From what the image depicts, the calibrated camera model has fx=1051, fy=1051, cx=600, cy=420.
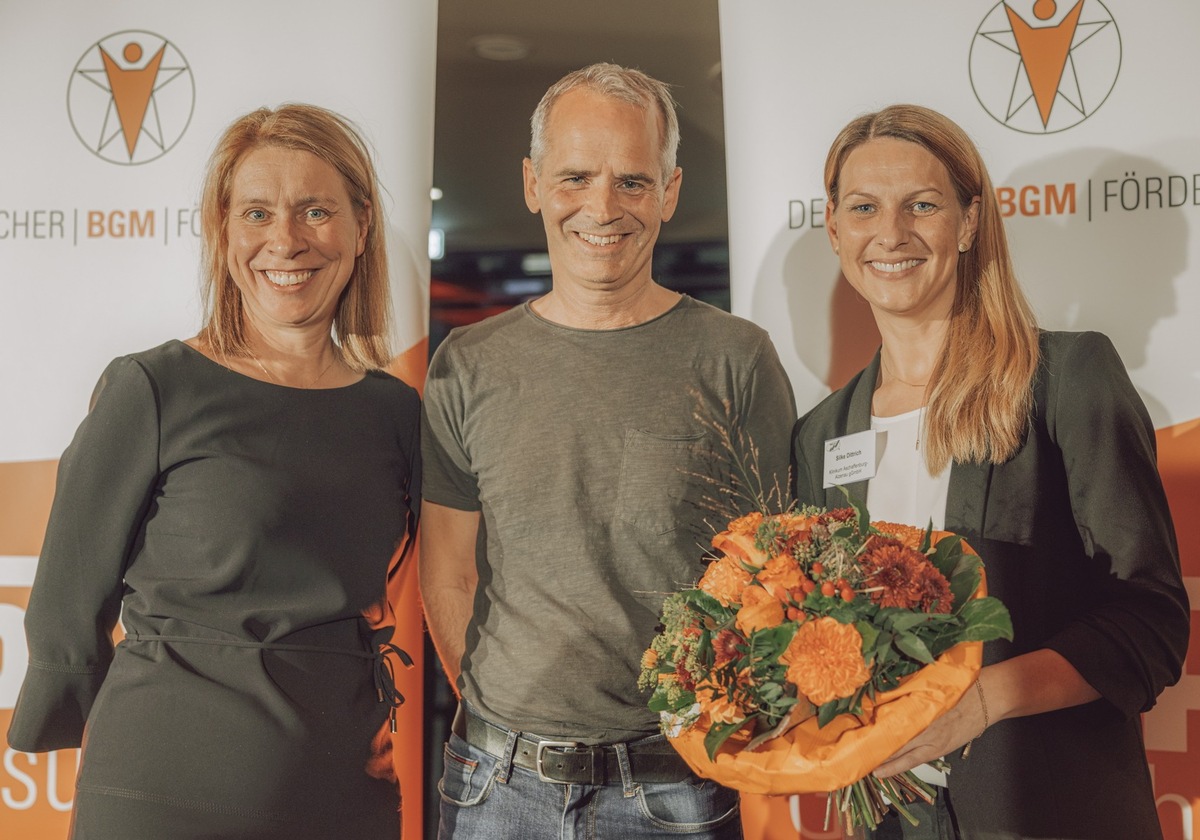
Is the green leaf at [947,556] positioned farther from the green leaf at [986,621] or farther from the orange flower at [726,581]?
the orange flower at [726,581]

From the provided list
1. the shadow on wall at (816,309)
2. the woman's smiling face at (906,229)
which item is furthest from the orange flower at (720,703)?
the shadow on wall at (816,309)

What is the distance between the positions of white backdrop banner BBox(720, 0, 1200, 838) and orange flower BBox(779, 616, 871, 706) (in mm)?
1295

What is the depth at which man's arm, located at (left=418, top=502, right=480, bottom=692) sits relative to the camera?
269 centimetres

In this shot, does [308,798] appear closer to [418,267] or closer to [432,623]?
[432,623]

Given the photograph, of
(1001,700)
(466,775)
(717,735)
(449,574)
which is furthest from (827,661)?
(449,574)

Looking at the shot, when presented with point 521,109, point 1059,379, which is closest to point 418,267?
point 521,109

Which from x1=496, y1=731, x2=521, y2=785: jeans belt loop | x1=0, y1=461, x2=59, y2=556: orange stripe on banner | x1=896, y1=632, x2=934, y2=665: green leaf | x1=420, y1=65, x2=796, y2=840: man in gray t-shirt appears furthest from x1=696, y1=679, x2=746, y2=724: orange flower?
x1=0, y1=461, x2=59, y2=556: orange stripe on banner

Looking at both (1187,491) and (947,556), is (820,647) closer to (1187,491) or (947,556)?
(947,556)

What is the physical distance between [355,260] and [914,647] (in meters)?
1.74

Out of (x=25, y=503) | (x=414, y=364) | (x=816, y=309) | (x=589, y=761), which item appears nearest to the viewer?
(x=589, y=761)

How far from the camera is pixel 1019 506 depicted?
220 cm

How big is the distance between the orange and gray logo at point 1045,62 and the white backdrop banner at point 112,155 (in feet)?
5.32

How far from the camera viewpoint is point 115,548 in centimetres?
234

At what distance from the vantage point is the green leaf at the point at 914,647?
1751 mm
